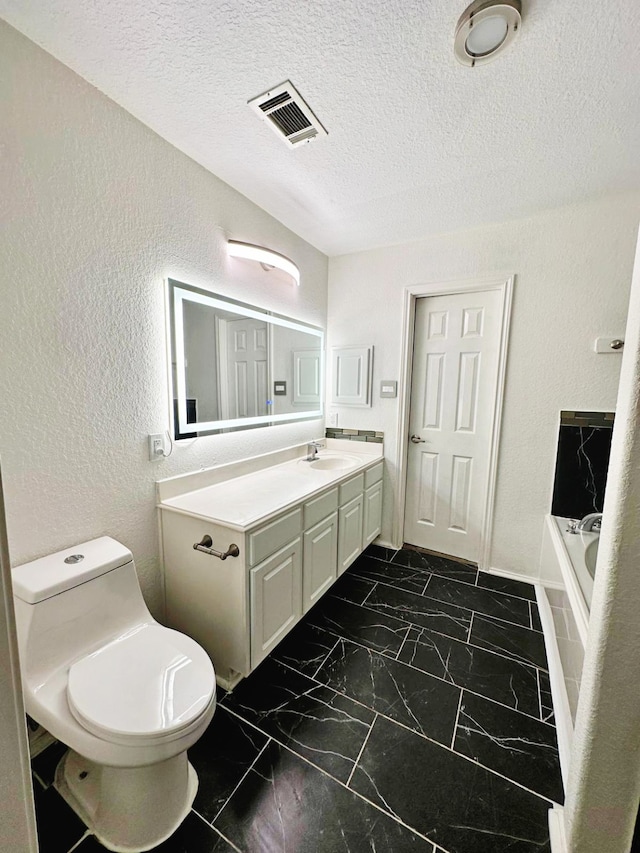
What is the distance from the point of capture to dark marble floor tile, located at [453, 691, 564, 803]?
3.93 feet

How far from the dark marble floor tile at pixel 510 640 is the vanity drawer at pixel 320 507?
3.39 feet

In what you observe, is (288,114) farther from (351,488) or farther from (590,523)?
(590,523)

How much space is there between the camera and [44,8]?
99 cm

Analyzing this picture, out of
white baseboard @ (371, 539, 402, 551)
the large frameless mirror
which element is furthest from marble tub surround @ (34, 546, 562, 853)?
the large frameless mirror

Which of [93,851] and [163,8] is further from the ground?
[163,8]

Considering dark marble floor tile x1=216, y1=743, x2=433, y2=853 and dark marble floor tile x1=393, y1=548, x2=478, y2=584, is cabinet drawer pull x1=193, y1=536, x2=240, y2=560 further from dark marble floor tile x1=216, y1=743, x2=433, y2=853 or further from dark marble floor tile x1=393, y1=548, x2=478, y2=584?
dark marble floor tile x1=393, y1=548, x2=478, y2=584

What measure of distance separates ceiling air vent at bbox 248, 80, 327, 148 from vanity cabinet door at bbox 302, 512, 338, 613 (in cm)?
184

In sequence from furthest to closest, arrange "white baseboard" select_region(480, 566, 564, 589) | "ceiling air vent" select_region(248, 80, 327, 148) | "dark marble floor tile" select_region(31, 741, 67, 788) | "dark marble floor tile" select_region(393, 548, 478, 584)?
"dark marble floor tile" select_region(393, 548, 478, 584) → "white baseboard" select_region(480, 566, 564, 589) → "ceiling air vent" select_region(248, 80, 327, 148) → "dark marble floor tile" select_region(31, 741, 67, 788)

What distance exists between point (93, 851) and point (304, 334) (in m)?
2.59

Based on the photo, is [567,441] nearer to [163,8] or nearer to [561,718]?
[561,718]

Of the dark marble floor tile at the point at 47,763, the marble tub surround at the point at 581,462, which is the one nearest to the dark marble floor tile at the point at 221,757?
the dark marble floor tile at the point at 47,763

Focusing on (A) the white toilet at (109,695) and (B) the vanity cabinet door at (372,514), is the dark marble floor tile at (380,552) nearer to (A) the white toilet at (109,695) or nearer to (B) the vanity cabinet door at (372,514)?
(B) the vanity cabinet door at (372,514)

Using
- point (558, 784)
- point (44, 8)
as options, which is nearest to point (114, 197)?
point (44, 8)

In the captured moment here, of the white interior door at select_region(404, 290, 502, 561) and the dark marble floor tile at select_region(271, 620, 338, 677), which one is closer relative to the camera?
the dark marble floor tile at select_region(271, 620, 338, 677)
